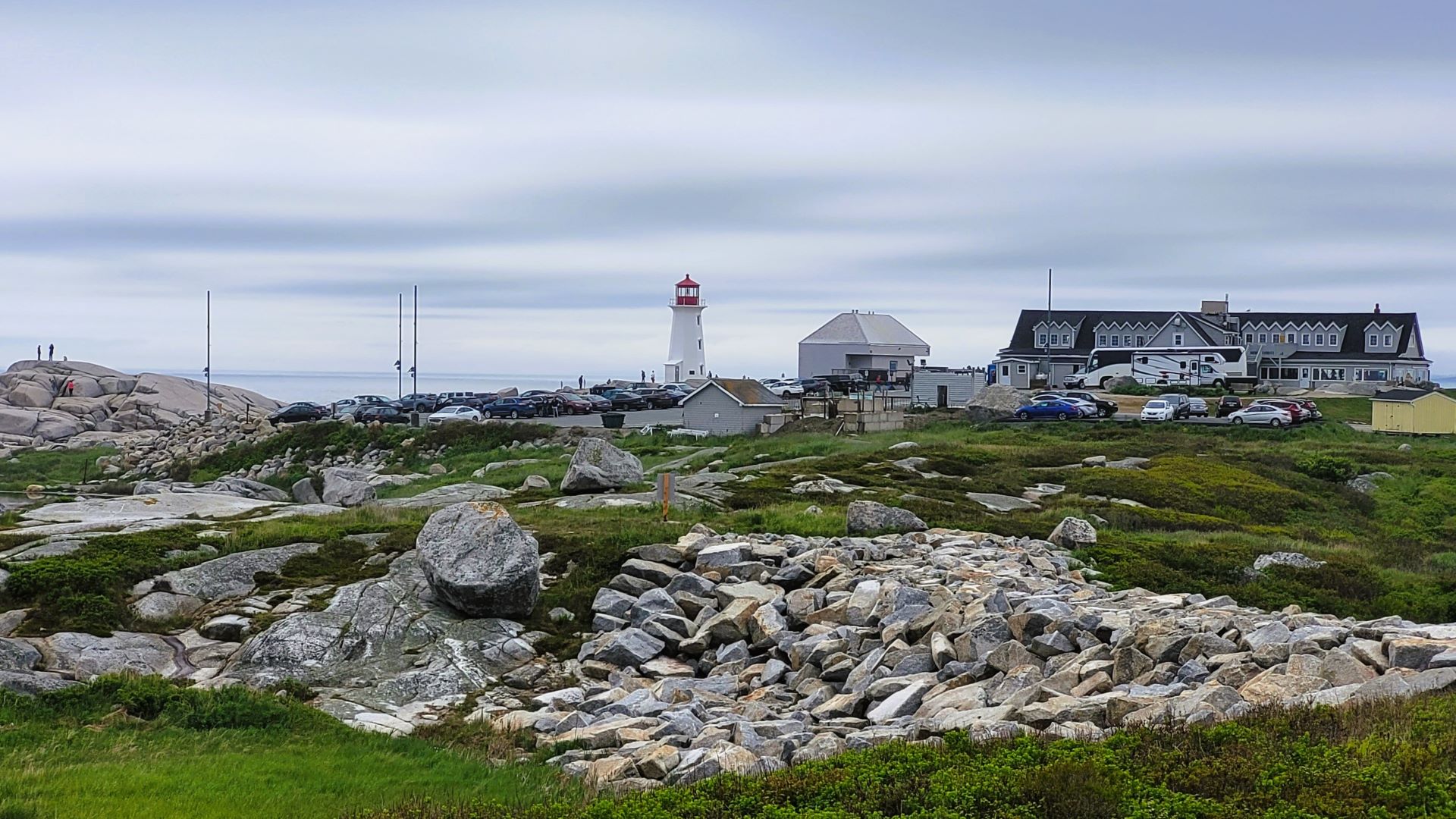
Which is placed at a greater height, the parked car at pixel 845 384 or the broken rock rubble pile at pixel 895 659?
the parked car at pixel 845 384

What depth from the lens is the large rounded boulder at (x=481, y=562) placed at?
60.3ft

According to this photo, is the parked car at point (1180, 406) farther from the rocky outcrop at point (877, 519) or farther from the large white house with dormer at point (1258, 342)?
the rocky outcrop at point (877, 519)

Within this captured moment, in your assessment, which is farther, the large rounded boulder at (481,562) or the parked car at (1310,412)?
the parked car at (1310,412)

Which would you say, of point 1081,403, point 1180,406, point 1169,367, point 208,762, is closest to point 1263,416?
point 1180,406

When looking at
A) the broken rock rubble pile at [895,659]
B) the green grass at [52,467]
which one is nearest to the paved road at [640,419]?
the green grass at [52,467]

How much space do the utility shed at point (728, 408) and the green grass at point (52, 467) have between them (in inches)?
1194

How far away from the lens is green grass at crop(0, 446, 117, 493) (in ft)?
216

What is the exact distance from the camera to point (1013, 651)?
48.2 feet

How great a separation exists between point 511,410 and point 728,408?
56.2 feet

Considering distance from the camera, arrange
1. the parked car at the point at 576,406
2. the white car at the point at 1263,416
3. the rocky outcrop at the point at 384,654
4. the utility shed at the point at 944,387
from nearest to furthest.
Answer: the rocky outcrop at the point at 384,654 → the white car at the point at 1263,416 → the parked car at the point at 576,406 → the utility shed at the point at 944,387

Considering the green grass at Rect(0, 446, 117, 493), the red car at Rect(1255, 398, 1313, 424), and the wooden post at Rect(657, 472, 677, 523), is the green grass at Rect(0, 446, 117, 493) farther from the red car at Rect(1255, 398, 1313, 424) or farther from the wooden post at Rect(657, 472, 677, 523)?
the red car at Rect(1255, 398, 1313, 424)

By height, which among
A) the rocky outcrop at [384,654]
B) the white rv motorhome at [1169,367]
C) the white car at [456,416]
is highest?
the white rv motorhome at [1169,367]

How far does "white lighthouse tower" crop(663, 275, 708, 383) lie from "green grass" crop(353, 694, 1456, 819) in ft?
301

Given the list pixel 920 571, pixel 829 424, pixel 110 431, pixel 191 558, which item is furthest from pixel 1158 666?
pixel 110 431
